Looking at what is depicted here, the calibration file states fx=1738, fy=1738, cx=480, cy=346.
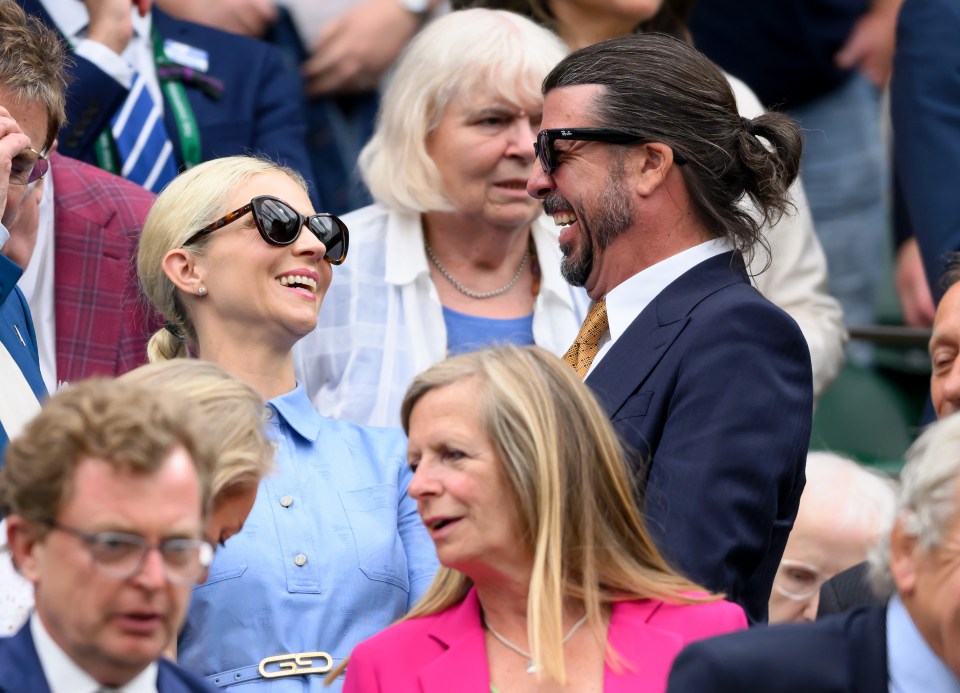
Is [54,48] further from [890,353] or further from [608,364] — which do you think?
[890,353]

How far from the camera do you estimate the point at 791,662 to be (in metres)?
2.79

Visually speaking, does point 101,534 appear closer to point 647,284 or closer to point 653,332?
point 653,332

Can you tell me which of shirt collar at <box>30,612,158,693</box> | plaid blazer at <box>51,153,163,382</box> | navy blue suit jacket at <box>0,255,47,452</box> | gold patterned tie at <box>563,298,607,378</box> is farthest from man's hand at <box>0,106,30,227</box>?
shirt collar at <box>30,612,158,693</box>

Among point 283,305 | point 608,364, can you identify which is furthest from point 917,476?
point 283,305

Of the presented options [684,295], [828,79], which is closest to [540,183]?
[684,295]

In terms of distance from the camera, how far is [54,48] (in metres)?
4.16

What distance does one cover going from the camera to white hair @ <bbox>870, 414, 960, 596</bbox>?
278cm

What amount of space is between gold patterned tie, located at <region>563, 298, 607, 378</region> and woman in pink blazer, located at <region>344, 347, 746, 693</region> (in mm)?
787

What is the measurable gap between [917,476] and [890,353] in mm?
4295

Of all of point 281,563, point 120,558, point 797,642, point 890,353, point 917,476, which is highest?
point 120,558

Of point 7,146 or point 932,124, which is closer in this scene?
point 7,146

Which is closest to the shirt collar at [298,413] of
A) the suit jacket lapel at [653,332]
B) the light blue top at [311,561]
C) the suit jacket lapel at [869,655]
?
the light blue top at [311,561]

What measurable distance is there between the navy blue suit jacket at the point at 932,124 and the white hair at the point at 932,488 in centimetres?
227

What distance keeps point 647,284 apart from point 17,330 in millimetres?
1456
